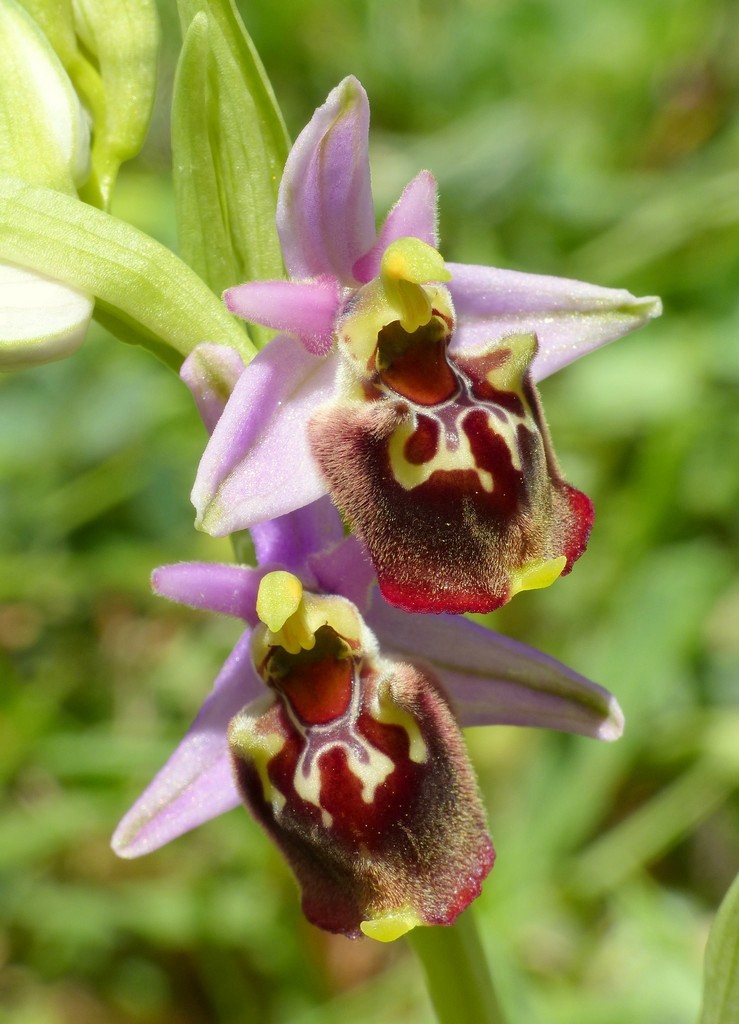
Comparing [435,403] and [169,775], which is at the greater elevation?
[435,403]

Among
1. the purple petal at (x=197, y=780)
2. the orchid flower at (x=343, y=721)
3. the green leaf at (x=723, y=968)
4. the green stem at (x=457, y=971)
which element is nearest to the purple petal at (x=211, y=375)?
the orchid flower at (x=343, y=721)

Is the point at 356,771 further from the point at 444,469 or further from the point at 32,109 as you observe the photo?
the point at 32,109

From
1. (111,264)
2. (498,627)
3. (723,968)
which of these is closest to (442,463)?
(111,264)

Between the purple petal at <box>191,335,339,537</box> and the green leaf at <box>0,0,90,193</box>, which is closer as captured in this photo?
the purple petal at <box>191,335,339,537</box>

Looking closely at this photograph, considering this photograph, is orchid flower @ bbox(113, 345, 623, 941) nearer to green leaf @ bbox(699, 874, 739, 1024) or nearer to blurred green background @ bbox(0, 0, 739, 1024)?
green leaf @ bbox(699, 874, 739, 1024)

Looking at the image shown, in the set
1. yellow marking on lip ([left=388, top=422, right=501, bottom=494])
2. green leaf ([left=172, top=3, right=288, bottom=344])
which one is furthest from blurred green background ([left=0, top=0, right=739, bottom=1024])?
green leaf ([left=172, top=3, right=288, bottom=344])

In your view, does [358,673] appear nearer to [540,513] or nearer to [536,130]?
[540,513]

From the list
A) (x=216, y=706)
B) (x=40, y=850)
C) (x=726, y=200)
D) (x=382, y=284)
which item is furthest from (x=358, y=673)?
(x=726, y=200)

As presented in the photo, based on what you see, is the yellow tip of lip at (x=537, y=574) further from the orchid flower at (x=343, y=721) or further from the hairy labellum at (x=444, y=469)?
the orchid flower at (x=343, y=721)
